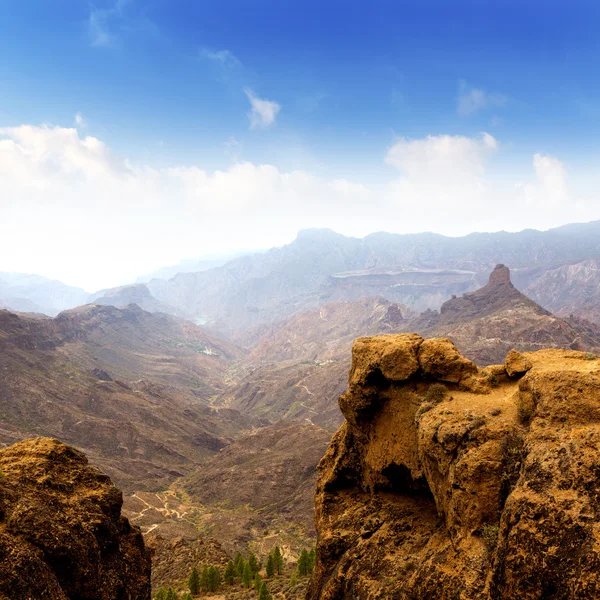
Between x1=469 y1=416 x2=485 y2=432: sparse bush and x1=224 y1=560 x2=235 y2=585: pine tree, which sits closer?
x1=469 y1=416 x2=485 y2=432: sparse bush

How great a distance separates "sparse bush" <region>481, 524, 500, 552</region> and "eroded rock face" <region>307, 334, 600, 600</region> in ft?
0.13

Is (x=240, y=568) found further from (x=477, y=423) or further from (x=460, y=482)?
(x=477, y=423)

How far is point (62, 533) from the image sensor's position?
18.9 m

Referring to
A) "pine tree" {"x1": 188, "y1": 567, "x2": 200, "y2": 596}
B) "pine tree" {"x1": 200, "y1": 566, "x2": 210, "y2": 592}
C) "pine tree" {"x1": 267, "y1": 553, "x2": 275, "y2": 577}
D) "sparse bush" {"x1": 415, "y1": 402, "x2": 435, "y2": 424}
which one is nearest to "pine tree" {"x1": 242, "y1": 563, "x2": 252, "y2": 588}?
"pine tree" {"x1": 267, "y1": 553, "x2": 275, "y2": 577}

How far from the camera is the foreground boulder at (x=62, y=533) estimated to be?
54.0ft

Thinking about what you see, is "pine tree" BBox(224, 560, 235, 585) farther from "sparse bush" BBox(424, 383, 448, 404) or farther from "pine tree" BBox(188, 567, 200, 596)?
"sparse bush" BBox(424, 383, 448, 404)

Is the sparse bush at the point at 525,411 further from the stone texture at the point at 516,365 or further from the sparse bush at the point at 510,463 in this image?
the stone texture at the point at 516,365

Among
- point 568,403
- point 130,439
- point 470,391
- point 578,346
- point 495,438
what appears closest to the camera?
point 568,403

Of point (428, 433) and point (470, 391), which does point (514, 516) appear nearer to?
point (428, 433)

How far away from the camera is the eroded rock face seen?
1294 centimetres

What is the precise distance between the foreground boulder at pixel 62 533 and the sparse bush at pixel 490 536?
709 inches

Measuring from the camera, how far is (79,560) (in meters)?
19.2

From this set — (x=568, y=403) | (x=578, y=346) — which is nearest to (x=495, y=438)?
(x=568, y=403)

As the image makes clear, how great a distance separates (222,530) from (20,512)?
80.9 meters
